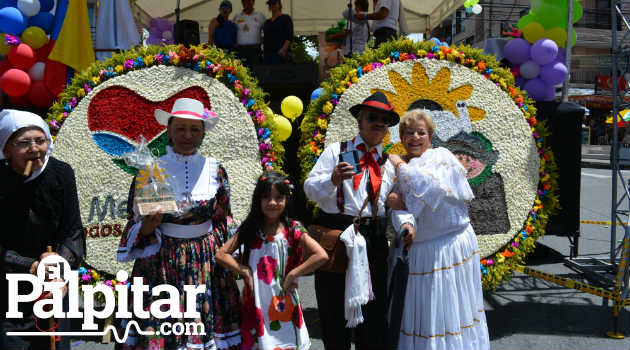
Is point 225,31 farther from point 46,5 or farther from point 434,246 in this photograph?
point 434,246

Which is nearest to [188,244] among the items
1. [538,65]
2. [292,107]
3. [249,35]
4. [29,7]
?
[292,107]

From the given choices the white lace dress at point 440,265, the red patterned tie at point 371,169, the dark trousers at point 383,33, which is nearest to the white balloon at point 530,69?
the dark trousers at point 383,33

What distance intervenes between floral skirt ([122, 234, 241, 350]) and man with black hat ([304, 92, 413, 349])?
54 cm

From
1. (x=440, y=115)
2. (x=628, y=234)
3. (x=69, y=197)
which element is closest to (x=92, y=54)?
(x=69, y=197)

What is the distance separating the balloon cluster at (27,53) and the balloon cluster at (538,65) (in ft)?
16.5

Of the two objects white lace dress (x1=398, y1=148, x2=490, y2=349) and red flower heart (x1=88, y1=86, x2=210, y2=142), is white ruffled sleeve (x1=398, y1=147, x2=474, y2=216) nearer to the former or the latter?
white lace dress (x1=398, y1=148, x2=490, y2=349)

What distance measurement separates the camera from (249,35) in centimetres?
659

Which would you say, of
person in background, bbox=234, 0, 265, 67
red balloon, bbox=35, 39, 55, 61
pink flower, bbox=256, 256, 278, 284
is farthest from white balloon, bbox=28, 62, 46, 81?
pink flower, bbox=256, 256, 278, 284

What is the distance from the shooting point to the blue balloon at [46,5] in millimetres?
5523

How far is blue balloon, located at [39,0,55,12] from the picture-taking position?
552 cm

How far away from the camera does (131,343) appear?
94.1 inches

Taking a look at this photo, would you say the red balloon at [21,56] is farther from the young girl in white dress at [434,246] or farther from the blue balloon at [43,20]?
the young girl in white dress at [434,246]

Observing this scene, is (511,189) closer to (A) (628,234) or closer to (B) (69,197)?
(A) (628,234)

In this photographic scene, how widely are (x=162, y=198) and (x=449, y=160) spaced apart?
1.58 meters
